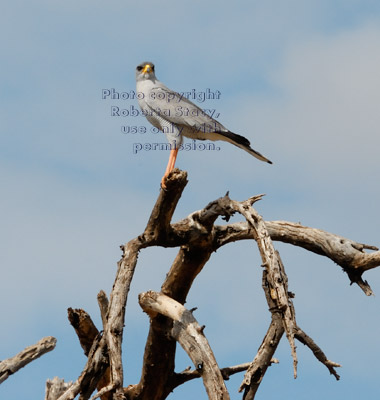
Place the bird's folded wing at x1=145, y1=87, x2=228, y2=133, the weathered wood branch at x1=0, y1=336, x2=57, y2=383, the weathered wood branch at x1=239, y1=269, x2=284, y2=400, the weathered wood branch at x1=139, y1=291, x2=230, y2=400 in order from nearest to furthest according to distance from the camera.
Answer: the weathered wood branch at x1=239, y1=269, x2=284, y2=400 → the weathered wood branch at x1=139, y1=291, x2=230, y2=400 → the weathered wood branch at x1=0, y1=336, x2=57, y2=383 → the bird's folded wing at x1=145, y1=87, x2=228, y2=133

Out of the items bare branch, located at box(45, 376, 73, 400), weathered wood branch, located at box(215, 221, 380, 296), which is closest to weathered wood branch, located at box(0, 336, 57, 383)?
bare branch, located at box(45, 376, 73, 400)

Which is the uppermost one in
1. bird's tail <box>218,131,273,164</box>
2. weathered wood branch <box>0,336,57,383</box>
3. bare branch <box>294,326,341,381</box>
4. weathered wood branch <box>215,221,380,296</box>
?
bird's tail <box>218,131,273,164</box>

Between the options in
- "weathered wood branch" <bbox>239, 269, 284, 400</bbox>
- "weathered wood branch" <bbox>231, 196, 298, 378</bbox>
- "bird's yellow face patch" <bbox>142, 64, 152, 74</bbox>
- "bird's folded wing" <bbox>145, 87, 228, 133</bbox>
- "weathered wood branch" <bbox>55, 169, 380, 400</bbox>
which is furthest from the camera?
"bird's yellow face patch" <bbox>142, 64, 152, 74</bbox>

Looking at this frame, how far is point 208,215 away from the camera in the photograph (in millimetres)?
10797

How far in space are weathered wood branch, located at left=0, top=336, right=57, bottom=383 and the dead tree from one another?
52 cm

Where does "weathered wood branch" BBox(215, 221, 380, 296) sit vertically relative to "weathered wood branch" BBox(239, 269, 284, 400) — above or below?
above

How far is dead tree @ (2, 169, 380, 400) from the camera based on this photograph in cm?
857

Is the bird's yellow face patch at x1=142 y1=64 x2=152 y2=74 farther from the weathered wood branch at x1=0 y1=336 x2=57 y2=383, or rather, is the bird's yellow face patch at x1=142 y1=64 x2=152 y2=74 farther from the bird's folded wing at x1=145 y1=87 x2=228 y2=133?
the weathered wood branch at x1=0 y1=336 x2=57 y2=383

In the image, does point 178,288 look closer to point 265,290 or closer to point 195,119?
point 195,119

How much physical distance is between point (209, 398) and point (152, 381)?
3.37 m

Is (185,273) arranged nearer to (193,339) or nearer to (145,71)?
(193,339)

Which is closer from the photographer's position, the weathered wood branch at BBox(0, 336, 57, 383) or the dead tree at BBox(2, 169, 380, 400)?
the dead tree at BBox(2, 169, 380, 400)

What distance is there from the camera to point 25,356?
9211 mm

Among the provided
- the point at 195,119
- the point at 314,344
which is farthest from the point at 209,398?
the point at 195,119
